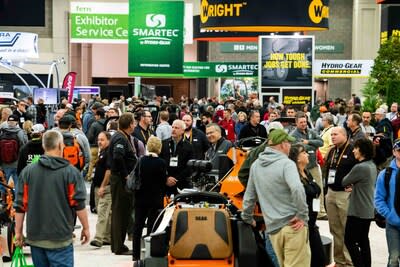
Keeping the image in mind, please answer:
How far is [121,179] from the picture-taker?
36.8 ft

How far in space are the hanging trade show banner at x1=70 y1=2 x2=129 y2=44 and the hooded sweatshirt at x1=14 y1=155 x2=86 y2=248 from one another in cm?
2883

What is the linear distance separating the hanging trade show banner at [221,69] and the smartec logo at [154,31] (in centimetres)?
2250

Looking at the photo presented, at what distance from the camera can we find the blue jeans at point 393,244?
834 cm

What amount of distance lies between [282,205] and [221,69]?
3655 centimetres

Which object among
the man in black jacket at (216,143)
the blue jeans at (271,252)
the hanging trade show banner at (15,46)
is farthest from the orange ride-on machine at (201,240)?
the hanging trade show banner at (15,46)

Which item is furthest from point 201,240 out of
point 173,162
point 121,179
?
point 173,162

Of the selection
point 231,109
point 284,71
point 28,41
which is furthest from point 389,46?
point 28,41

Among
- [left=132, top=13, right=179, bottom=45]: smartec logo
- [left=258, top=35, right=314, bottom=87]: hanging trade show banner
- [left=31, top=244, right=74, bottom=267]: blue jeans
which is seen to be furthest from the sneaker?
[left=258, top=35, right=314, bottom=87]: hanging trade show banner

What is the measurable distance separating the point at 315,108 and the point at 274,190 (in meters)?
17.7

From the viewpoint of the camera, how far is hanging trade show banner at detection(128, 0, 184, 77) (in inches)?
795

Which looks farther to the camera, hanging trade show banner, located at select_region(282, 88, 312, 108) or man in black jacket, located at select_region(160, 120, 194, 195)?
hanging trade show banner, located at select_region(282, 88, 312, 108)

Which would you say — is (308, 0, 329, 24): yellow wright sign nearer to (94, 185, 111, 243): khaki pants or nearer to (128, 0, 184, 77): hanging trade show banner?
(128, 0, 184, 77): hanging trade show banner

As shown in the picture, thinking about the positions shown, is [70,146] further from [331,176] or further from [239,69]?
[239,69]

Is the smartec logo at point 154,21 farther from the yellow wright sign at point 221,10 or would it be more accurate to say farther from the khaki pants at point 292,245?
the khaki pants at point 292,245
